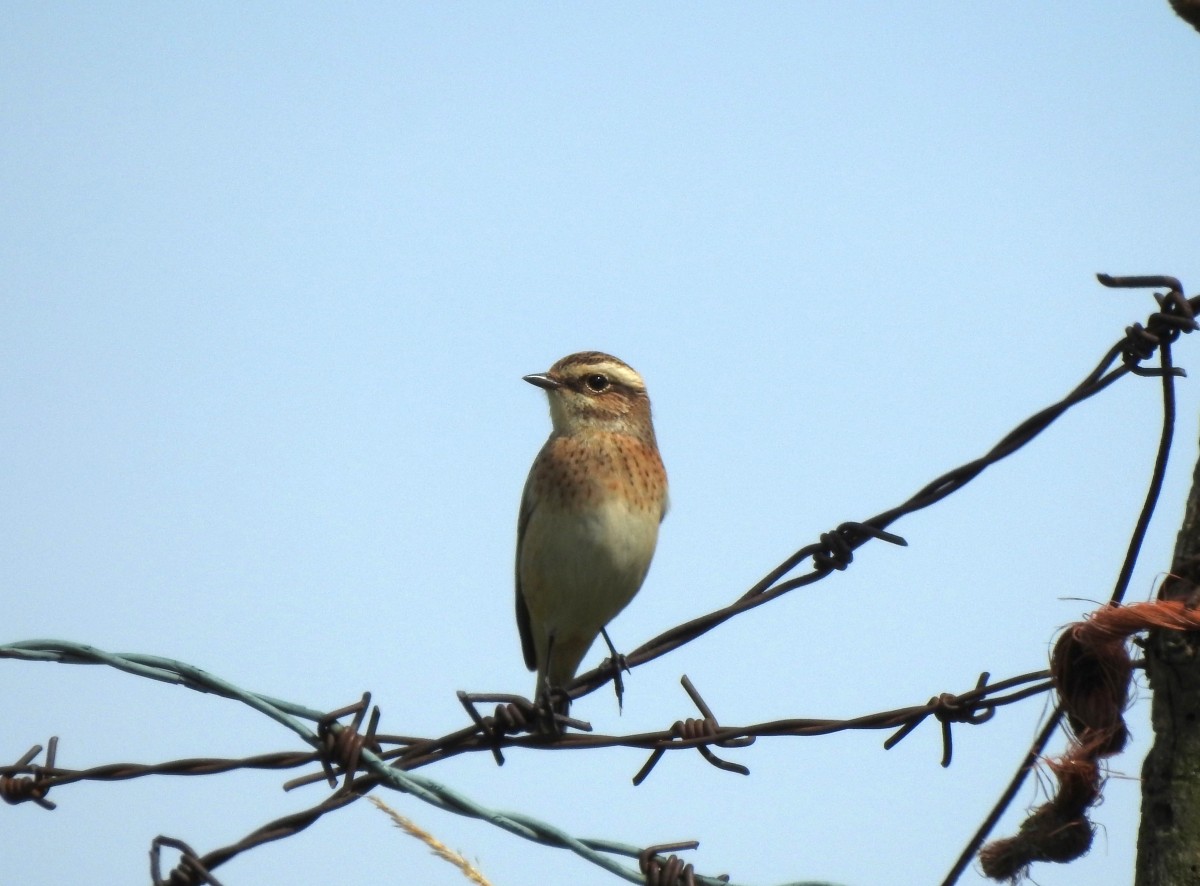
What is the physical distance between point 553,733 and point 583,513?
3454 mm

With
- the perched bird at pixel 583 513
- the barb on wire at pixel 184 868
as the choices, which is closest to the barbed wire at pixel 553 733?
the barb on wire at pixel 184 868

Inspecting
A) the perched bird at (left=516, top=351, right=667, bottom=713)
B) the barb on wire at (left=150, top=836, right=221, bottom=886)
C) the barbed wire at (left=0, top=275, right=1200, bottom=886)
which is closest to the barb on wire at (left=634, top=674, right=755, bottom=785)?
the barbed wire at (left=0, top=275, right=1200, bottom=886)

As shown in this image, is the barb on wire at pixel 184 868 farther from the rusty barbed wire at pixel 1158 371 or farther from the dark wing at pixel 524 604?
the dark wing at pixel 524 604

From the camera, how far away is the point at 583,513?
7773 millimetres

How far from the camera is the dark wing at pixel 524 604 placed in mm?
8203

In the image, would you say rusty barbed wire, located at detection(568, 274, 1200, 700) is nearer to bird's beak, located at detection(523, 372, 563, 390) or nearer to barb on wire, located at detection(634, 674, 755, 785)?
barb on wire, located at detection(634, 674, 755, 785)

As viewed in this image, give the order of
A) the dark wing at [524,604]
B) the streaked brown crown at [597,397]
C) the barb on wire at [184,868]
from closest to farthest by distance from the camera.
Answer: the barb on wire at [184,868]
the dark wing at [524,604]
the streaked brown crown at [597,397]

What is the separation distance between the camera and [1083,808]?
13.3ft

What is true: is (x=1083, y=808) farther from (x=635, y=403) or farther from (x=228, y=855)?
(x=635, y=403)

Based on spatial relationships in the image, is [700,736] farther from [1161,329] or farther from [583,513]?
[583,513]

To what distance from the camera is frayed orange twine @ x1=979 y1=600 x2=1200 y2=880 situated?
4027 mm

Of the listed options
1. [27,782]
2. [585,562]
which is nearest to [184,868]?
[27,782]

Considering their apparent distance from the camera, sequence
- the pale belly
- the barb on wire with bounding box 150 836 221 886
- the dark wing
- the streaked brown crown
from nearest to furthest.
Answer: the barb on wire with bounding box 150 836 221 886
the pale belly
the dark wing
the streaked brown crown

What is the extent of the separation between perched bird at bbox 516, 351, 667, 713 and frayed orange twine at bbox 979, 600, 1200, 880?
3.42 m
